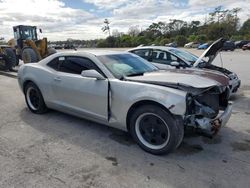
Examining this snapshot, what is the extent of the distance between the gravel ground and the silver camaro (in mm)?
308

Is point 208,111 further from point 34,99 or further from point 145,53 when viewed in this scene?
point 145,53

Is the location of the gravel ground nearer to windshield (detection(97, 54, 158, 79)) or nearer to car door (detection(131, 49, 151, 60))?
windshield (detection(97, 54, 158, 79))

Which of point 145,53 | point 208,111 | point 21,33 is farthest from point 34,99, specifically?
point 21,33

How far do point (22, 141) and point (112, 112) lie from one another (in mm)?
1562

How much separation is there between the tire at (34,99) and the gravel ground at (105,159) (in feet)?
1.38

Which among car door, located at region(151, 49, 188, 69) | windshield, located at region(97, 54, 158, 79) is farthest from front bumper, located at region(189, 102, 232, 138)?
car door, located at region(151, 49, 188, 69)

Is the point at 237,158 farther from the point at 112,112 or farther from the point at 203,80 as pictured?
the point at 112,112

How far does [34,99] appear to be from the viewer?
17.5 feet

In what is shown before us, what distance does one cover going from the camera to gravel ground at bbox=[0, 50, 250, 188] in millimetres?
2846

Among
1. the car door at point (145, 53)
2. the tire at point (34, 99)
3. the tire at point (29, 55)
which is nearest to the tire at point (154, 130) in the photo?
the tire at point (34, 99)

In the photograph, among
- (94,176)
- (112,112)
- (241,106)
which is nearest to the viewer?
(94,176)

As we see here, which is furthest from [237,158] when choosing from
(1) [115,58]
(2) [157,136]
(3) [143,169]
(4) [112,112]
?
(1) [115,58]

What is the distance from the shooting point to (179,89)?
10.6ft

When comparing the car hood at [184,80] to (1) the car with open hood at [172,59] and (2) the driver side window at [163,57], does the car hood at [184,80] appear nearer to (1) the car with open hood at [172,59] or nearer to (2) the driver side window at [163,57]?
(1) the car with open hood at [172,59]
